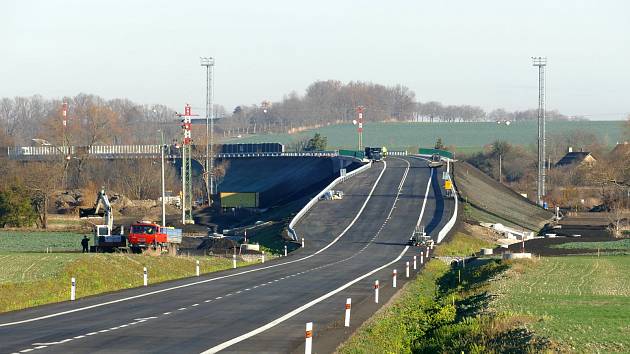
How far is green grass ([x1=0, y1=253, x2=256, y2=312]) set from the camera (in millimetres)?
39938

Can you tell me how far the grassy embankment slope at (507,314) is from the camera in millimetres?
23141

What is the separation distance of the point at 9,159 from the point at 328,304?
147616mm

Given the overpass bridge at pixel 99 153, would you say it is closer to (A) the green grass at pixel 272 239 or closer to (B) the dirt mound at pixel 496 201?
(B) the dirt mound at pixel 496 201

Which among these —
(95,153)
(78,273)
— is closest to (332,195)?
(78,273)

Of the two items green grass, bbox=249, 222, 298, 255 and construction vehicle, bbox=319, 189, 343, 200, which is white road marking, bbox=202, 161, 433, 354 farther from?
construction vehicle, bbox=319, 189, 343, 200

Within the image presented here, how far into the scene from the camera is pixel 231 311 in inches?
1345

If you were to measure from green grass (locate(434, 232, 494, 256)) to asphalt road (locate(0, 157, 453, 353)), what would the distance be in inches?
107

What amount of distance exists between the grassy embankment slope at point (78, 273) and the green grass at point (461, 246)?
18632 mm

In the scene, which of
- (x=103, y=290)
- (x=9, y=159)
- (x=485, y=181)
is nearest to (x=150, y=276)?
(x=103, y=290)

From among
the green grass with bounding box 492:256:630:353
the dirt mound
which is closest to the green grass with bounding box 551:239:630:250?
the green grass with bounding box 492:256:630:353

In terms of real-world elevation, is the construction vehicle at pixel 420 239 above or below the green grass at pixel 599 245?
above

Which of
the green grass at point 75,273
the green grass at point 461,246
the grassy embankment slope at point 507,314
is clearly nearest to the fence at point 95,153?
the green grass at point 461,246

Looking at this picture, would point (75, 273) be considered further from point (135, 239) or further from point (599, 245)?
point (599, 245)

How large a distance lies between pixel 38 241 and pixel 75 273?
46046 millimetres
